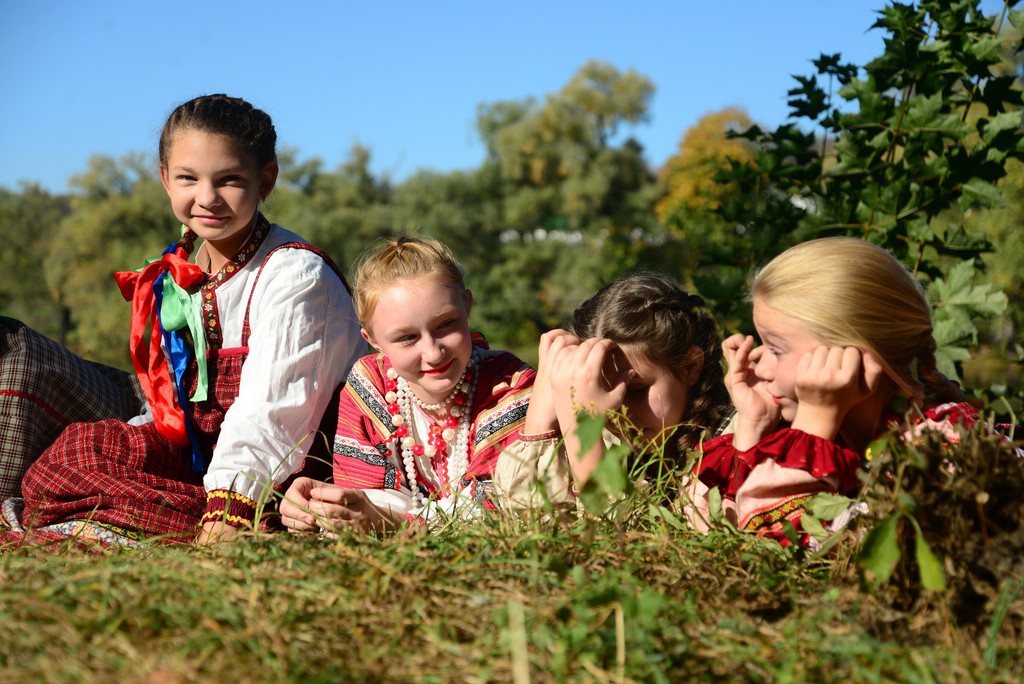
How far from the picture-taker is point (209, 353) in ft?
11.1

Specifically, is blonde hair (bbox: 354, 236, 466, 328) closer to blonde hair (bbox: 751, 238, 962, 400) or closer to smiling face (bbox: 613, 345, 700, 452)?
smiling face (bbox: 613, 345, 700, 452)

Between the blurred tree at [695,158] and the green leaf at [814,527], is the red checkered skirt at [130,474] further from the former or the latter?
the blurred tree at [695,158]

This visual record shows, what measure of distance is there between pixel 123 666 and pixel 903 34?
340cm

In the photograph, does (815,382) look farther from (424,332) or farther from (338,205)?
(338,205)

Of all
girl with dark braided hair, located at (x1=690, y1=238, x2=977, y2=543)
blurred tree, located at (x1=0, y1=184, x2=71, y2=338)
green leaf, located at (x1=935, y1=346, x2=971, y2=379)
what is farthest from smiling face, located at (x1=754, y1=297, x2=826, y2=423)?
blurred tree, located at (x1=0, y1=184, x2=71, y2=338)

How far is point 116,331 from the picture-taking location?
1933 cm

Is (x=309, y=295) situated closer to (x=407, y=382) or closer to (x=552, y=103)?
(x=407, y=382)

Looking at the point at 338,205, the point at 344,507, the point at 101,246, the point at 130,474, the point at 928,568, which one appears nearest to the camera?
the point at 928,568

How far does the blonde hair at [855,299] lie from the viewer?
2436 millimetres

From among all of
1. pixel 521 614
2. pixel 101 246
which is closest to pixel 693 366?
pixel 521 614

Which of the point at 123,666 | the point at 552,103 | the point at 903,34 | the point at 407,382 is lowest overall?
the point at 123,666

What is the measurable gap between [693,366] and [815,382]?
834 millimetres

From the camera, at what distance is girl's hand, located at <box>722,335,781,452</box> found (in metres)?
2.50

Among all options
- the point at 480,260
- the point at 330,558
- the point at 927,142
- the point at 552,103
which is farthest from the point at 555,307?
the point at 330,558
